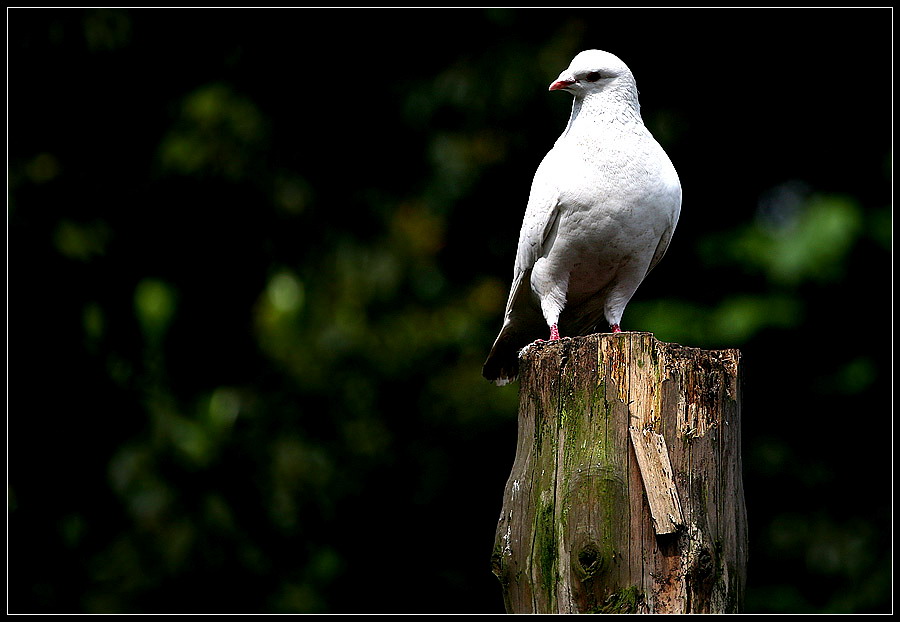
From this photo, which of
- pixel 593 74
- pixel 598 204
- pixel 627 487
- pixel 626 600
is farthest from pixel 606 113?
pixel 626 600

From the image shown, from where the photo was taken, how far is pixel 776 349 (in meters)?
8.77

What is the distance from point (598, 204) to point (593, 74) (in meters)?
0.64

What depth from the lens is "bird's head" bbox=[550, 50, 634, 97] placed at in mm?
4328

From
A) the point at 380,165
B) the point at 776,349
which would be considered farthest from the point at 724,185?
the point at 380,165

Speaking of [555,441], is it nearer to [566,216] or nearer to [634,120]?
[566,216]

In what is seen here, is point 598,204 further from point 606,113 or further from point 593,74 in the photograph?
point 593,74

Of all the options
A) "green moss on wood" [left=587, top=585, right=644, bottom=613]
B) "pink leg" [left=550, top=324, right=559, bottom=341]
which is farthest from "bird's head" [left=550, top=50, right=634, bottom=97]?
"green moss on wood" [left=587, top=585, right=644, bottom=613]

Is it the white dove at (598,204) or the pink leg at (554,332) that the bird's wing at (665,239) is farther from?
the pink leg at (554,332)

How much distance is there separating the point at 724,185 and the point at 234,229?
172 inches

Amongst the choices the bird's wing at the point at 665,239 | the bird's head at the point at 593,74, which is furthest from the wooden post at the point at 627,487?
the bird's head at the point at 593,74

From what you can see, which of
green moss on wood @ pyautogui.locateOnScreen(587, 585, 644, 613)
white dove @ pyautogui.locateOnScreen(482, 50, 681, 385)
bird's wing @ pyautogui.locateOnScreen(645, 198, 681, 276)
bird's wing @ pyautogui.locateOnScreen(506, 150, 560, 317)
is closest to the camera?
green moss on wood @ pyautogui.locateOnScreen(587, 585, 644, 613)

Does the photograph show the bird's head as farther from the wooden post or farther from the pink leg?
the wooden post

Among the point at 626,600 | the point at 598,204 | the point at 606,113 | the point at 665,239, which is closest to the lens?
the point at 626,600

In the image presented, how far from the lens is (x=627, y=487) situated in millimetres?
3209
